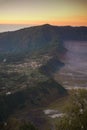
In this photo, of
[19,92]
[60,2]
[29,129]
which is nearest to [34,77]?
[19,92]

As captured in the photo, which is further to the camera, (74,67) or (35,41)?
(35,41)

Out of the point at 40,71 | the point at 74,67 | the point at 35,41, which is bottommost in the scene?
the point at 74,67

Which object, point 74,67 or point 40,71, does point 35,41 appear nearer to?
point 74,67

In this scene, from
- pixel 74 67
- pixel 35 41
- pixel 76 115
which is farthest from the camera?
pixel 35 41

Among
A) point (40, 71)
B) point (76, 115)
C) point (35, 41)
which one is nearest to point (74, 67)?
point (40, 71)

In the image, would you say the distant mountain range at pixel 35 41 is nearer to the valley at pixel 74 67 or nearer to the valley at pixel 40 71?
the valley at pixel 40 71

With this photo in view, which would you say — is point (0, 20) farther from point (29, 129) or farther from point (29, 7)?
point (29, 129)

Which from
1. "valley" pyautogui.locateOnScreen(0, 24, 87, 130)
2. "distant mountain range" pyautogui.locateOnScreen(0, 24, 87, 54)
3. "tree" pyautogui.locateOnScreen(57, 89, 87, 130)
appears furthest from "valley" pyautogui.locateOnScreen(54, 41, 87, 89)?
"tree" pyautogui.locateOnScreen(57, 89, 87, 130)

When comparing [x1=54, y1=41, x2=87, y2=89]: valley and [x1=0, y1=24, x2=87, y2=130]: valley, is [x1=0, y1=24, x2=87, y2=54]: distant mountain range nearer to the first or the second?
[x1=0, y1=24, x2=87, y2=130]: valley

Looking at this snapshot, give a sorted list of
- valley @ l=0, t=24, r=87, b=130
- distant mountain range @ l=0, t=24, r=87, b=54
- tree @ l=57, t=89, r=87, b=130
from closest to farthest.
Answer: tree @ l=57, t=89, r=87, b=130 → valley @ l=0, t=24, r=87, b=130 → distant mountain range @ l=0, t=24, r=87, b=54
